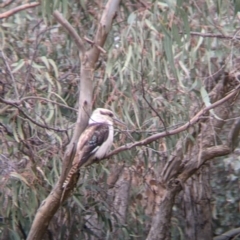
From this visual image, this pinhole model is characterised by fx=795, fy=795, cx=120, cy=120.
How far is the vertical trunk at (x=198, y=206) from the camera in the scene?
534cm

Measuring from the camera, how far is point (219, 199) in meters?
5.80

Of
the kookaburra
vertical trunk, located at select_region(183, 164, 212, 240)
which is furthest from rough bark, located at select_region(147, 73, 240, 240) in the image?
the kookaburra

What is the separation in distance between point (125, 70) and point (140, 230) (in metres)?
1.67

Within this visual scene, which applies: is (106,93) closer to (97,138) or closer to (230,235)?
(97,138)

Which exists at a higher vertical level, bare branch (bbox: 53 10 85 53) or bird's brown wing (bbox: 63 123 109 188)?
bare branch (bbox: 53 10 85 53)

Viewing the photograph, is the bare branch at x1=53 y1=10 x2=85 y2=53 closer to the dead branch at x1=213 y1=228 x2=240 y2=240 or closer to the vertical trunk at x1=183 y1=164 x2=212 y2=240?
the vertical trunk at x1=183 y1=164 x2=212 y2=240

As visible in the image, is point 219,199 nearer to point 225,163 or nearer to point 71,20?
point 225,163

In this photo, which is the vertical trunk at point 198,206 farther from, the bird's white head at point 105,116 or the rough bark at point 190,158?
the bird's white head at point 105,116

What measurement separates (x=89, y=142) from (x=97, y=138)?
85 millimetres

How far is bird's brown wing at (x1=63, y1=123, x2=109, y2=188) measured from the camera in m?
4.22

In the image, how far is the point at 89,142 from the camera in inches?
178

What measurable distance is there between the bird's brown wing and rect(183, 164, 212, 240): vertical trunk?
91cm

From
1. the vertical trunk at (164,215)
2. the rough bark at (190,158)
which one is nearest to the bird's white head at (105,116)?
the rough bark at (190,158)

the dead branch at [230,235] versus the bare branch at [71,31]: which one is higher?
the bare branch at [71,31]
